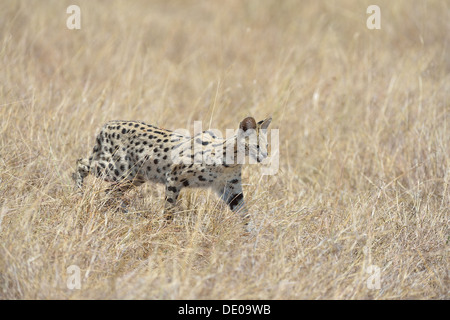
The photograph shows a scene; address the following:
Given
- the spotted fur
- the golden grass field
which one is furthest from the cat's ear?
the golden grass field

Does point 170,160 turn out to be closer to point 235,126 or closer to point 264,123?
point 264,123

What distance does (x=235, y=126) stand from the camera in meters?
6.87

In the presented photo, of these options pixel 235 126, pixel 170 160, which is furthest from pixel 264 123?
pixel 235 126

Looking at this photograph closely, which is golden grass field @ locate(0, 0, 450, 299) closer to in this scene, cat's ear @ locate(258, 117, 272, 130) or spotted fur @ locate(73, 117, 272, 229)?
spotted fur @ locate(73, 117, 272, 229)

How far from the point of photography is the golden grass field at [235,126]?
4.05 metres

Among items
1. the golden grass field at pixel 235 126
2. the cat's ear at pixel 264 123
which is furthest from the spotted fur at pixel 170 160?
the golden grass field at pixel 235 126

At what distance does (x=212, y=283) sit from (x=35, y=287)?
3.58ft

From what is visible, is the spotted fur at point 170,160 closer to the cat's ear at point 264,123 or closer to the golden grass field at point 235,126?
the cat's ear at point 264,123

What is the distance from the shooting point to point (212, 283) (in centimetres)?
385
